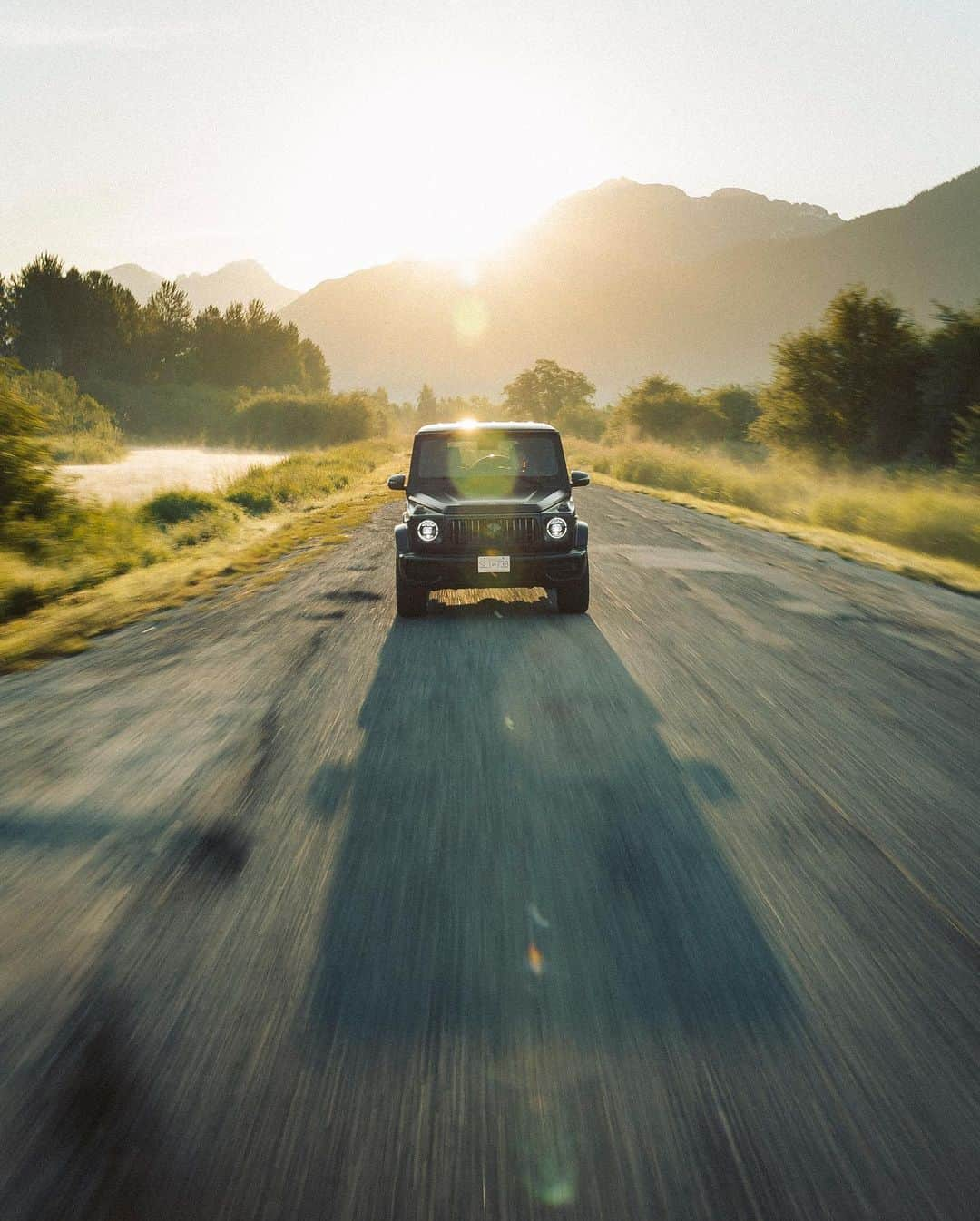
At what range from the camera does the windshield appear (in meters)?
8.84

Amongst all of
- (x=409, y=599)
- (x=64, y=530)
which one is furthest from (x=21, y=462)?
(x=409, y=599)

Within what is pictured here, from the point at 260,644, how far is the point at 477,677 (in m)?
2.35

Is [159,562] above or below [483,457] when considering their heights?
below

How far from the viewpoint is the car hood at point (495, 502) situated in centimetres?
810

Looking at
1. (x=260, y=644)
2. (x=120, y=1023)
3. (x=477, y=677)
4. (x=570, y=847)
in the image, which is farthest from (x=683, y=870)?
(x=260, y=644)

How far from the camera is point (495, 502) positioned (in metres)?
8.16

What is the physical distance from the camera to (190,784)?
14.2 feet

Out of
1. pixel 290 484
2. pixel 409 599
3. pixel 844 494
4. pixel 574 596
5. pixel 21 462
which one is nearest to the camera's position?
pixel 409 599

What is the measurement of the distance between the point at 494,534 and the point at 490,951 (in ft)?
18.4

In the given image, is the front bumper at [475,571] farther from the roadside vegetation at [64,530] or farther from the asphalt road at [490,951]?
the roadside vegetation at [64,530]

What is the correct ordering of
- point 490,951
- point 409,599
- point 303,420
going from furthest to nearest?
point 303,420 < point 409,599 < point 490,951

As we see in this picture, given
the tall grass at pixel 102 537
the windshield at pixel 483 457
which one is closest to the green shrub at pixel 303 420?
the tall grass at pixel 102 537

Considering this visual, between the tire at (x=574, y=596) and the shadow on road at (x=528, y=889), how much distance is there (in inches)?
113

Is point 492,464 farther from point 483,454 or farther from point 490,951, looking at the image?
point 490,951
